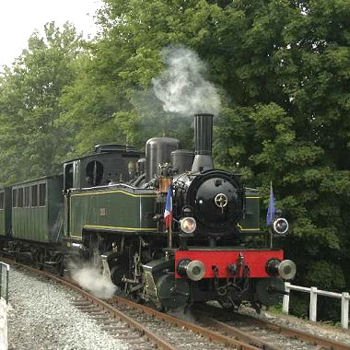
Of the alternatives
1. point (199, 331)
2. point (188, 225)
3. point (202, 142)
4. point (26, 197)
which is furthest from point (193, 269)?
point (26, 197)

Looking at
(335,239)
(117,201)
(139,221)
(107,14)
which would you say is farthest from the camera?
(107,14)

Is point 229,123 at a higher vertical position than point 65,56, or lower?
lower

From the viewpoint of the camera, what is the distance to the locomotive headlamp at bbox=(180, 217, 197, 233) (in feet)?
27.5

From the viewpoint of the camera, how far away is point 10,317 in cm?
916

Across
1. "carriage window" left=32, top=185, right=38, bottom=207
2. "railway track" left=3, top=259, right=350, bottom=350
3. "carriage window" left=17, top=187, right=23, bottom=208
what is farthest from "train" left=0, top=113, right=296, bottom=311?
"carriage window" left=17, top=187, right=23, bottom=208

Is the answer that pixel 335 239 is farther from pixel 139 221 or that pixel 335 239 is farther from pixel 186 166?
pixel 139 221

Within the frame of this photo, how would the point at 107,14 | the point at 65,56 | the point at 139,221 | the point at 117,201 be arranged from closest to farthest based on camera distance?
the point at 139,221 < the point at 117,201 < the point at 107,14 < the point at 65,56

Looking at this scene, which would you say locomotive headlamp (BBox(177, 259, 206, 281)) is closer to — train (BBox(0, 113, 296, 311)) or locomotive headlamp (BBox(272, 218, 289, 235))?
train (BBox(0, 113, 296, 311))

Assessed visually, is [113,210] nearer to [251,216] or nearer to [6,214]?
[251,216]

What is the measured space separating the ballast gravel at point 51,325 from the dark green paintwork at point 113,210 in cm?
144

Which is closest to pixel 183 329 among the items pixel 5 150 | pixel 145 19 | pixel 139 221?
pixel 139 221

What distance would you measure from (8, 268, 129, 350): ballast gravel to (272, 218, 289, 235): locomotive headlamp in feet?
9.75

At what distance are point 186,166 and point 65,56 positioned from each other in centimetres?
2570

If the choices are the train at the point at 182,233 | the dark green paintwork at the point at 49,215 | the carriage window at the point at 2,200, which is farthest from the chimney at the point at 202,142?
the carriage window at the point at 2,200
